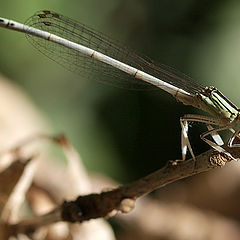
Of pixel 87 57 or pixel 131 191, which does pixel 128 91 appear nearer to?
pixel 87 57

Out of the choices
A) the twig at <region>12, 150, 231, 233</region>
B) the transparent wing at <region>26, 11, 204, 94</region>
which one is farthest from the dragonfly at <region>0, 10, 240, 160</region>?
the twig at <region>12, 150, 231, 233</region>

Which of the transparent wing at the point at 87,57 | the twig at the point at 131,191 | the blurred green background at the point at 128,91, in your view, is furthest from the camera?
the blurred green background at the point at 128,91

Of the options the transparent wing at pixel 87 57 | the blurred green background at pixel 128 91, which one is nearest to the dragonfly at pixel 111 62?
the transparent wing at pixel 87 57

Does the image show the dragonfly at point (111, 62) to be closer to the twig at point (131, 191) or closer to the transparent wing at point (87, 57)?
the transparent wing at point (87, 57)

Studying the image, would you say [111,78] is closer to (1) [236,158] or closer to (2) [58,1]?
(1) [236,158]

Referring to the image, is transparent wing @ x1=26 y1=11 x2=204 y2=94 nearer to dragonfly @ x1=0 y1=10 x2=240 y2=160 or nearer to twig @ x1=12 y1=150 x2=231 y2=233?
dragonfly @ x1=0 y1=10 x2=240 y2=160

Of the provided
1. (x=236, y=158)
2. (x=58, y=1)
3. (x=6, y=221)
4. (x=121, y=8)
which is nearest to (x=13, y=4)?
(x=58, y=1)

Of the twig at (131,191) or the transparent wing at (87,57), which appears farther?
the transparent wing at (87,57)
